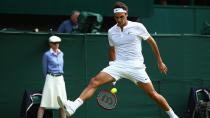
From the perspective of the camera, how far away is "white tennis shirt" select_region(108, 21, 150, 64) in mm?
7648

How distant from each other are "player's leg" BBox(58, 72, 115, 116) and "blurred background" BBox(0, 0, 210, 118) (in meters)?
2.14

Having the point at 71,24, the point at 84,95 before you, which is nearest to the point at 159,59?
the point at 84,95

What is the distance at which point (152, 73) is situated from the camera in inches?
409

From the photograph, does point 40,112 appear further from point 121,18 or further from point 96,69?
point 121,18

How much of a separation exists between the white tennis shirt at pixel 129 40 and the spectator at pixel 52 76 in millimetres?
1799

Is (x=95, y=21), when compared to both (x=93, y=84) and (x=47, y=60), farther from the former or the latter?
(x=93, y=84)

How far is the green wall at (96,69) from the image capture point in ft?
30.3

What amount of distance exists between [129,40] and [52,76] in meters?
2.09

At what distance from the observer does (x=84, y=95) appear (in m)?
7.23

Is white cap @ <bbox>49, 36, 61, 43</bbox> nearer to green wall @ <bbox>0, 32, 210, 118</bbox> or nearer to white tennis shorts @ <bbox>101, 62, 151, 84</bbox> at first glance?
green wall @ <bbox>0, 32, 210, 118</bbox>

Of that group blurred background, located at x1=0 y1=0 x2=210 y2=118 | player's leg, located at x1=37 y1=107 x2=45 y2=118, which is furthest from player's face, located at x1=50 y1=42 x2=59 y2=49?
player's leg, located at x1=37 y1=107 x2=45 y2=118

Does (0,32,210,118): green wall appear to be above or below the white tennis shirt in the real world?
below

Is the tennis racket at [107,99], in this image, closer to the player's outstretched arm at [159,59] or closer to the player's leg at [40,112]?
the player's outstretched arm at [159,59]

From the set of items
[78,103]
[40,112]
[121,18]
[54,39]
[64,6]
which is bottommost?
[40,112]
